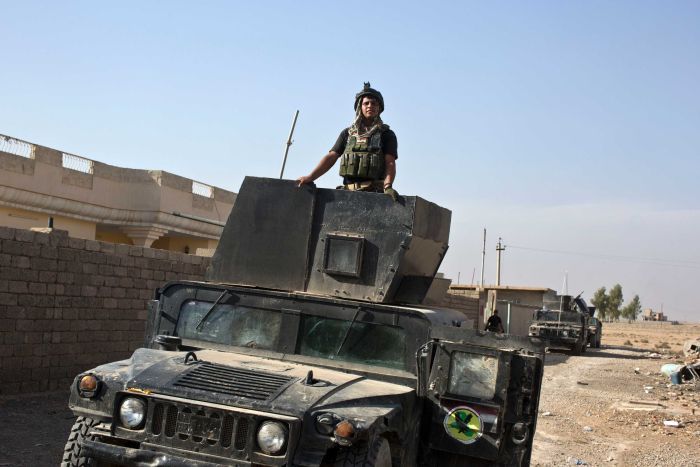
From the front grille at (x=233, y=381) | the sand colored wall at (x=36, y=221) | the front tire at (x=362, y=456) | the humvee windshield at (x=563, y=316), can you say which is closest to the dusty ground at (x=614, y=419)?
the front tire at (x=362, y=456)

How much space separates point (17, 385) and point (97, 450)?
6471 mm

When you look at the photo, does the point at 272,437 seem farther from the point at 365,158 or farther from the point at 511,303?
the point at 511,303

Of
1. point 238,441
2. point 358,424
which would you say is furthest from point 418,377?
point 238,441

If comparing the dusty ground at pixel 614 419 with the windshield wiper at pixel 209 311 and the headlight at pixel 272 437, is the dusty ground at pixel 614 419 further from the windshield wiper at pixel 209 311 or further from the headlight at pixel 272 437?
the headlight at pixel 272 437

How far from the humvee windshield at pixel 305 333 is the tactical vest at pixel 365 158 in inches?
62.9

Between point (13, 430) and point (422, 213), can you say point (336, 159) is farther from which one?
point (13, 430)

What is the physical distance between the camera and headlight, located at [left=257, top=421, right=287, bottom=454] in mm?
3814

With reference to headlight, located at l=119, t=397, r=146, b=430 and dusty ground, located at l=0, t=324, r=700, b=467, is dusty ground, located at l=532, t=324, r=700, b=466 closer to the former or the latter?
dusty ground, located at l=0, t=324, r=700, b=467

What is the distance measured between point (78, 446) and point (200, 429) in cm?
78

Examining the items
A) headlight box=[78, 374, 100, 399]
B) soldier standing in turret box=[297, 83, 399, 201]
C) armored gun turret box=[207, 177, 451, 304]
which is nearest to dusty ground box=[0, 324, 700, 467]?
armored gun turret box=[207, 177, 451, 304]

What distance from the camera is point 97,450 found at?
4008 millimetres

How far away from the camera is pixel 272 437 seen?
3.83 meters

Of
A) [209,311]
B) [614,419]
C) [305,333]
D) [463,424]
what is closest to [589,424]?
[614,419]

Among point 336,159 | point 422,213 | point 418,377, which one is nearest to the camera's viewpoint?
point 418,377
